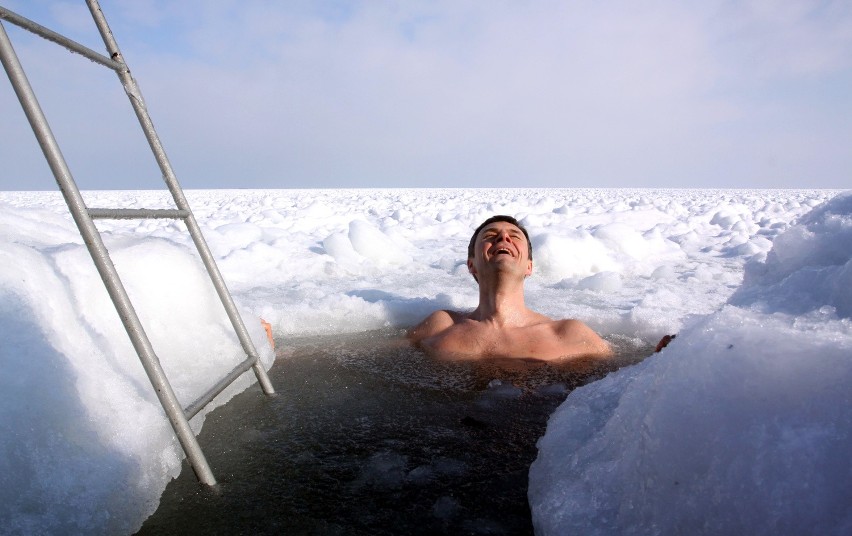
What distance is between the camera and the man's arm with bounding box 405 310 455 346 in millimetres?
2855

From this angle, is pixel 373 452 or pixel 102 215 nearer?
pixel 102 215

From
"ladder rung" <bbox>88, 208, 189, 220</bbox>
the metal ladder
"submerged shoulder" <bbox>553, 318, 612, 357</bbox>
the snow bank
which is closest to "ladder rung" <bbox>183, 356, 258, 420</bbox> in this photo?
the metal ladder

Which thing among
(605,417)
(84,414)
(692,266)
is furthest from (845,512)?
(692,266)

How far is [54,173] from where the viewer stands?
1200 mm

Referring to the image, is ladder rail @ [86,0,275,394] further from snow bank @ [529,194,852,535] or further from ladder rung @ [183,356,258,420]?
snow bank @ [529,194,852,535]

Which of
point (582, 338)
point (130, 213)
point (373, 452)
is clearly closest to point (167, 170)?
point (130, 213)

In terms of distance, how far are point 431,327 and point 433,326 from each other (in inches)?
0.5

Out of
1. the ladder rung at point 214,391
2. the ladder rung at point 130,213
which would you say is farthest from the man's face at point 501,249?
the ladder rung at point 130,213

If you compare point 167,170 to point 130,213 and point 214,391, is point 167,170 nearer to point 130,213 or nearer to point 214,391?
point 130,213

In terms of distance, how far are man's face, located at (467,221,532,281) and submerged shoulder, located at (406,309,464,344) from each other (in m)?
0.29

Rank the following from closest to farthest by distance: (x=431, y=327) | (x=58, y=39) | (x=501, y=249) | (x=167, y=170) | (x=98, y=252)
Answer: (x=98, y=252) → (x=58, y=39) → (x=167, y=170) → (x=501, y=249) → (x=431, y=327)

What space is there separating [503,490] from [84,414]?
3.34ft

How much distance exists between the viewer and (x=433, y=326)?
2.89m

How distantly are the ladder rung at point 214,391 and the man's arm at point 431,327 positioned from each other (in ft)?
3.61
